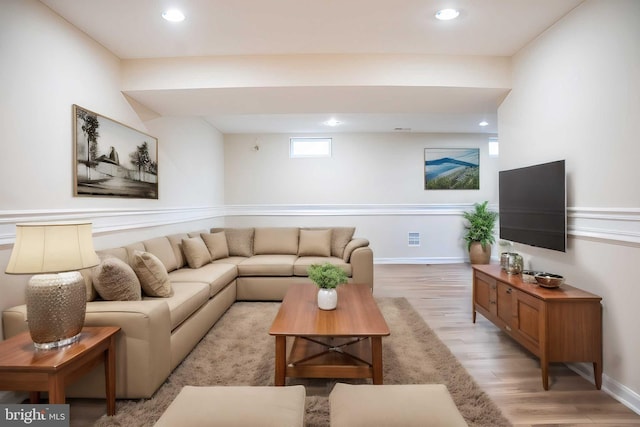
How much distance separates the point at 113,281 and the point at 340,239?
2.93m

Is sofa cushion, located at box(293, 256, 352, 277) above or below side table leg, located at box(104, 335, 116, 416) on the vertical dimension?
above

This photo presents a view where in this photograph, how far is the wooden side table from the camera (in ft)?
4.86

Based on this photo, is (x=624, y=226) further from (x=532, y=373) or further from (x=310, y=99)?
(x=310, y=99)

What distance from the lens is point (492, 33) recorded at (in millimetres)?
2666

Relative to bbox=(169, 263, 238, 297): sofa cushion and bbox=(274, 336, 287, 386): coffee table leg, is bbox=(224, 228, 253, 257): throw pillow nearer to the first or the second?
bbox=(169, 263, 238, 297): sofa cushion

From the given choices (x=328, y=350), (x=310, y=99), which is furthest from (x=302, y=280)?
(x=310, y=99)

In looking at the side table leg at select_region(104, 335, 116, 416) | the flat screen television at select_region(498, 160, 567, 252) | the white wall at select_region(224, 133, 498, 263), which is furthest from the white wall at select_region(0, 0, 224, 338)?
the flat screen television at select_region(498, 160, 567, 252)

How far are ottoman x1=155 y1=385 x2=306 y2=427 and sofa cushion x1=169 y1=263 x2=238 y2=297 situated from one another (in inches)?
72.6

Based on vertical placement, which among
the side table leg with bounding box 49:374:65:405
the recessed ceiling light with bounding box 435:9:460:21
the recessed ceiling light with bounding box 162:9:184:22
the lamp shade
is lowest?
the side table leg with bounding box 49:374:65:405

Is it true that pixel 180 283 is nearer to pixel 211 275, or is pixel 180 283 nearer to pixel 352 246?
pixel 211 275

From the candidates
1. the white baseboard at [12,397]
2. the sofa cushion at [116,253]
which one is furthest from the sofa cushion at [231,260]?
the white baseboard at [12,397]

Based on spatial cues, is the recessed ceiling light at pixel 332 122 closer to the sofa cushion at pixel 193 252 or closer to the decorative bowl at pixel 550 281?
the sofa cushion at pixel 193 252

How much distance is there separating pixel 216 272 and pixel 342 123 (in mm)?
3374

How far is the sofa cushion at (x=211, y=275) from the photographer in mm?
3160
